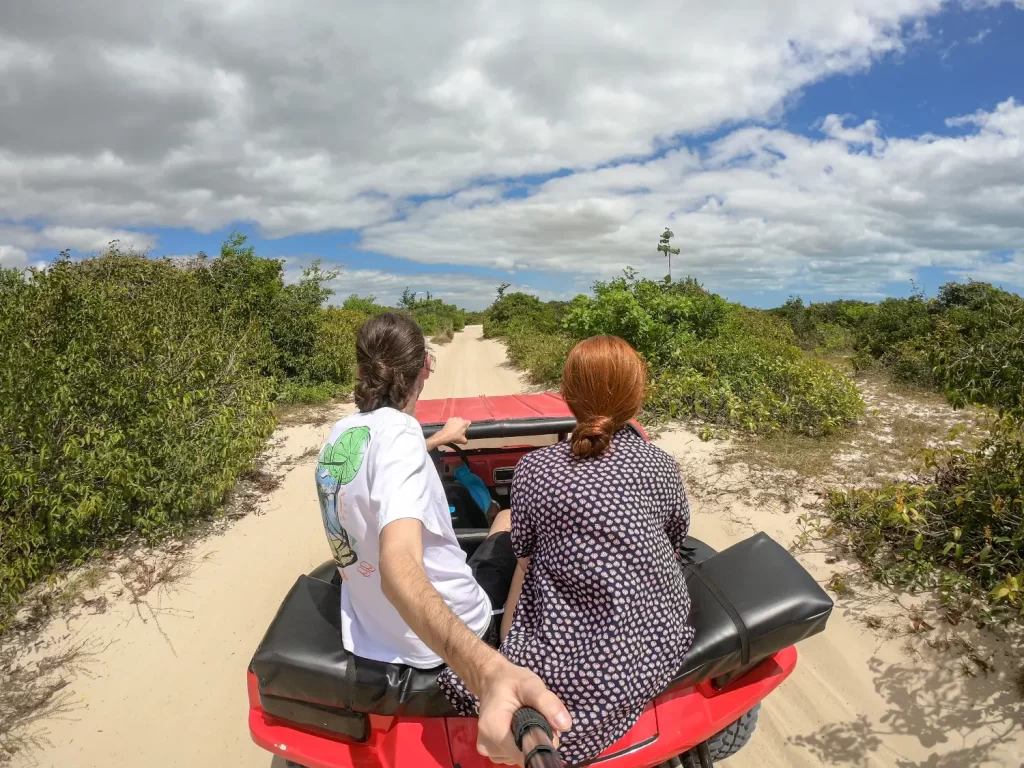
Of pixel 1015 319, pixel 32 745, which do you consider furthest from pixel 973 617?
pixel 32 745

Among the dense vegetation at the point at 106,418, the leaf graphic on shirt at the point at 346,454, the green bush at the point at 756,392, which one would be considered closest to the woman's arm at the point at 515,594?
the leaf graphic on shirt at the point at 346,454

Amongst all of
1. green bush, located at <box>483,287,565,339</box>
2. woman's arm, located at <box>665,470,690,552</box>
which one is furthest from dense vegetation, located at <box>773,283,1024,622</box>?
green bush, located at <box>483,287,565,339</box>

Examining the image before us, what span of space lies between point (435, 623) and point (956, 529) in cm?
382

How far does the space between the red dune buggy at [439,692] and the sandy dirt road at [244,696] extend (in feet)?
3.51

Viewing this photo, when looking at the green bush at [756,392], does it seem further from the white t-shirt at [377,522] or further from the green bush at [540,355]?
the white t-shirt at [377,522]

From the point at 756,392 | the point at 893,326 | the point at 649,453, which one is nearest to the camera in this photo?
the point at 649,453

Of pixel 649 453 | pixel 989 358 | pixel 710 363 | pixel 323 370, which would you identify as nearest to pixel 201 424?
pixel 649 453

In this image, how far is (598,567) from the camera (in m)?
1.64

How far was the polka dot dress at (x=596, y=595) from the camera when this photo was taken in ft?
5.25

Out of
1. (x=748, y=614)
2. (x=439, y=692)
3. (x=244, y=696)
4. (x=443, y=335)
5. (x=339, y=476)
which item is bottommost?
(x=244, y=696)

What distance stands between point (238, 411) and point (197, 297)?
3.03 metres

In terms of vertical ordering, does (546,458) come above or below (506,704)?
above

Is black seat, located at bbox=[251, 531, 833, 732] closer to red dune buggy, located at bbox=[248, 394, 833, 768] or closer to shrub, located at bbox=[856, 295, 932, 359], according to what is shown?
red dune buggy, located at bbox=[248, 394, 833, 768]

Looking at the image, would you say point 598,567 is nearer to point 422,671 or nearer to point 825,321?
point 422,671
